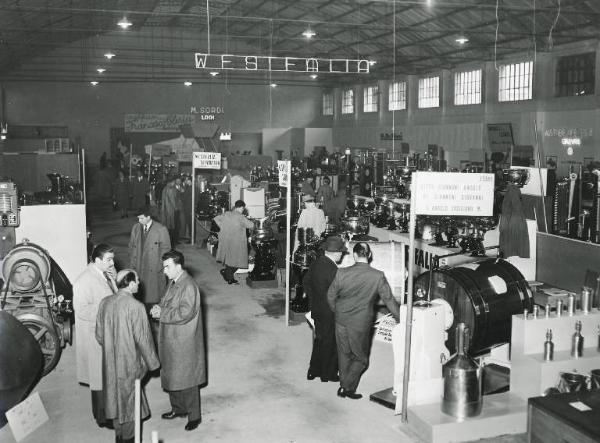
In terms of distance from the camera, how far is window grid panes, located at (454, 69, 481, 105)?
2402cm

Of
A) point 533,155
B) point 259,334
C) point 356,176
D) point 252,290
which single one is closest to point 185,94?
point 356,176

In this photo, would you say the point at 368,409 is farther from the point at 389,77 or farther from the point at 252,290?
the point at 389,77

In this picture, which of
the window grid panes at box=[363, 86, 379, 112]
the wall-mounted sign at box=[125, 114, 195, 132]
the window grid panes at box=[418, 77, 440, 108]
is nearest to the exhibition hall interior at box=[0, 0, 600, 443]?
the window grid panes at box=[418, 77, 440, 108]

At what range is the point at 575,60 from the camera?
1945 centimetres

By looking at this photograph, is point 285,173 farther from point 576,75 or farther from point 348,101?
point 348,101

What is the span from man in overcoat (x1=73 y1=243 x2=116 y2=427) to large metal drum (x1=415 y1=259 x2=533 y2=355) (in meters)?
3.43

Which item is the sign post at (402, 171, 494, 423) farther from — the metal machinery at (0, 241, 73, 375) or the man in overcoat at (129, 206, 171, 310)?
the man in overcoat at (129, 206, 171, 310)

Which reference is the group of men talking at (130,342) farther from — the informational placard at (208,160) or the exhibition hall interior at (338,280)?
the informational placard at (208,160)

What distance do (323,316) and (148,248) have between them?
321 cm

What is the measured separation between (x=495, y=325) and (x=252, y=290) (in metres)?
5.56

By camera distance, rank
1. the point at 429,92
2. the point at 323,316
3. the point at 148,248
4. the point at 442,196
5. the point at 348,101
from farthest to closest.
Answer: the point at 348,101 → the point at 429,92 → the point at 148,248 → the point at 323,316 → the point at 442,196

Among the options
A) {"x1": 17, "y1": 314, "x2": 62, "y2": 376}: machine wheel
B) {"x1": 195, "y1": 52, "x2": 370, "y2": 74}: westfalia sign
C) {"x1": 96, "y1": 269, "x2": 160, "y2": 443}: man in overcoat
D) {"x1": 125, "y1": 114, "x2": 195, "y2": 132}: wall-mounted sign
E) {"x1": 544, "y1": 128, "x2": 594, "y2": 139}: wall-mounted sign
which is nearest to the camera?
{"x1": 96, "y1": 269, "x2": 160, "y2": 443}: man in overcoat

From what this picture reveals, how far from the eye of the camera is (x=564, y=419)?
432 centimetres

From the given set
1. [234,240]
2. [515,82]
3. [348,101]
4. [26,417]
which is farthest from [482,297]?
[348,101]
